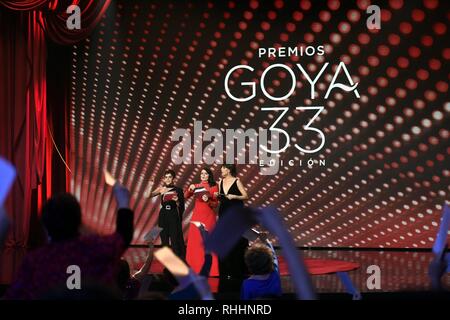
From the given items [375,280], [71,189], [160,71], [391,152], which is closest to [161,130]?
[160,71]

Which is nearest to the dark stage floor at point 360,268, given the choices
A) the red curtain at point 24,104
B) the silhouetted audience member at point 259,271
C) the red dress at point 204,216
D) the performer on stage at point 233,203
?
the performer on stage at point 233,203

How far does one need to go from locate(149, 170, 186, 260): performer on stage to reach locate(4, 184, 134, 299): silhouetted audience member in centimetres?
484

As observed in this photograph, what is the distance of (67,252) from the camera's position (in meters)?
1.25

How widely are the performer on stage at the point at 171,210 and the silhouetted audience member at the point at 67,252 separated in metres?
4.84

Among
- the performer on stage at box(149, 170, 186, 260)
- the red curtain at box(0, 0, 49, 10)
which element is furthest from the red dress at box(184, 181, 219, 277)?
the red curtain at box(0, 0, 49, 10)

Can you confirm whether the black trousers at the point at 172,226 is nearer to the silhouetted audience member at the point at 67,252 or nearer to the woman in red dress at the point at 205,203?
the woman in red dress at the point at 205,203

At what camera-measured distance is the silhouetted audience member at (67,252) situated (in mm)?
1197

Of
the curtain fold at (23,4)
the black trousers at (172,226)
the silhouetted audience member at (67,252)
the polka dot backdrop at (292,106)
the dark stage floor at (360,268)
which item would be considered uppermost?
the curtain fold at (23,4)

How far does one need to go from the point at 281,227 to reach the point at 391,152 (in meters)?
6.94

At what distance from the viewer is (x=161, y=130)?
26.0ft

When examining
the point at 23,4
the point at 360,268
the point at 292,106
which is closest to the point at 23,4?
the point at 23,4

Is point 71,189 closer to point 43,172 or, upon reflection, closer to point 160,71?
point 43,172

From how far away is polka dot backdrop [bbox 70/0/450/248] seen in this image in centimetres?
718
